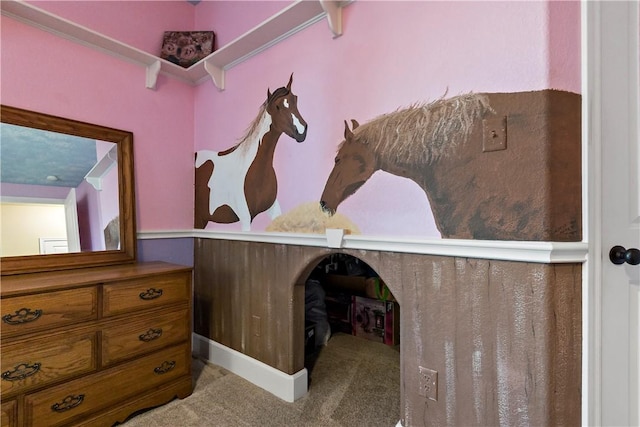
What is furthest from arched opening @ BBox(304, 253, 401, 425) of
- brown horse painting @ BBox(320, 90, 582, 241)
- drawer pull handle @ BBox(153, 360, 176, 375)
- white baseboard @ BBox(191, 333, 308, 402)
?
drawer pull handle @ BBox(153, 360, 176, 375)

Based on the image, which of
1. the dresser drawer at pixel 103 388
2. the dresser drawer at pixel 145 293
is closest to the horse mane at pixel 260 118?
the dresser drawer at pixel 145 293

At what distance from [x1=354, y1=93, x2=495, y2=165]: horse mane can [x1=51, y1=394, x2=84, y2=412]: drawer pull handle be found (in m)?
1.89

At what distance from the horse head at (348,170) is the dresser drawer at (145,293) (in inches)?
39.1

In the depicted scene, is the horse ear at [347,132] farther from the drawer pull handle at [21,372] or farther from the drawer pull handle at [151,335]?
the drawer pull handle at [21,372]

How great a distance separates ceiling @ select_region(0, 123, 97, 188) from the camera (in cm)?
166

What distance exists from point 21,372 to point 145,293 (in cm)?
55

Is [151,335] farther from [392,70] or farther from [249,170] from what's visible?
[392,70]

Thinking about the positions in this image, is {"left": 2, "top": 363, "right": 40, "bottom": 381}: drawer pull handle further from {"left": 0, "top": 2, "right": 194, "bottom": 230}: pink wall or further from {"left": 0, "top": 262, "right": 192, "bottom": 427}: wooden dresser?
{"left": 0, "top": 2, "right": 194, "bottom": 230}: pink wall

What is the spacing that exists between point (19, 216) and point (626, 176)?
2.91 metres

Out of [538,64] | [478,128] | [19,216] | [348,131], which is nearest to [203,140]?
[19,216]

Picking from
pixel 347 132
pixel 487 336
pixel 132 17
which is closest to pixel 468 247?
pixel 487 336

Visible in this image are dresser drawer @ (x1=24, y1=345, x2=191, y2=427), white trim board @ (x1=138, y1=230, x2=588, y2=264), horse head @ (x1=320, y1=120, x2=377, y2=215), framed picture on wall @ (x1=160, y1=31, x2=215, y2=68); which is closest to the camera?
white trim board @ (x1=138, y1=230, x2=588, y2=264)

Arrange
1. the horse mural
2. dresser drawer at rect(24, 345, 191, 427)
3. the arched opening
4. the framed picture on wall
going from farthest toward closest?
the framed picture on wall
the horse mural
the arched opening
dresser drawer at rect(24, 345, 191, 427)

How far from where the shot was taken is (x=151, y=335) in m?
1.69
